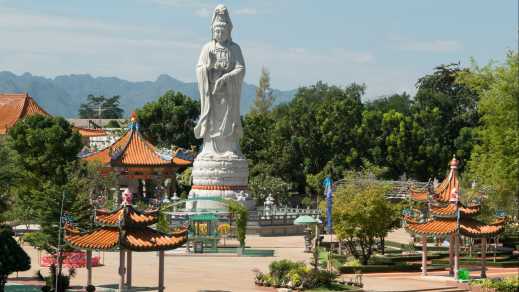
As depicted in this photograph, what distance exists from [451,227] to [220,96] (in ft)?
74.9

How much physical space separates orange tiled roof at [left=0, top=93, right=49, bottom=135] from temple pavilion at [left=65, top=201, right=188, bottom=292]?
157 feet

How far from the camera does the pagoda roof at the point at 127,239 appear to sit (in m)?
34.5

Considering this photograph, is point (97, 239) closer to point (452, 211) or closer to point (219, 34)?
point (452, 211)

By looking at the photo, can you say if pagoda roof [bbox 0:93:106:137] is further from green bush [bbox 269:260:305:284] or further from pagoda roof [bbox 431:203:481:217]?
green bush [bbox 269:260:305:284]

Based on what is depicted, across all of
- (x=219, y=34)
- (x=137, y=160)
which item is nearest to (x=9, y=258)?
(x=219, y=34)

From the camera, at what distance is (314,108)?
83.7 m

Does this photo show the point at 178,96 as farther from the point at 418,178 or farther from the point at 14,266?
the point at 14,266

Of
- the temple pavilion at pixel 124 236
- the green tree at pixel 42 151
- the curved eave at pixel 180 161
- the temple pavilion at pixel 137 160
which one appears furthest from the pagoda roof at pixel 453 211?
the curved eave at pixel 180 161

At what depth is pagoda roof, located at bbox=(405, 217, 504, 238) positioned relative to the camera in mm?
43500

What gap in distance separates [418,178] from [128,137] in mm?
22154

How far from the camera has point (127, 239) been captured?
34.7m

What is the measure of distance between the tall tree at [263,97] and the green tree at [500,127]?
83.2 metres

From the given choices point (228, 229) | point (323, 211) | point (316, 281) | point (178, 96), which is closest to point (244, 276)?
point (316, 281)

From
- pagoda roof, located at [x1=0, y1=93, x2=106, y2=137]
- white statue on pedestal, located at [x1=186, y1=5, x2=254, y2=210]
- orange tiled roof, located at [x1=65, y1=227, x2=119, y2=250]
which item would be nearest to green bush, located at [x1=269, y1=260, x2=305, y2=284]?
orange tiled roof, located at [x1=65, y1=227, x2=119, y2=250]
